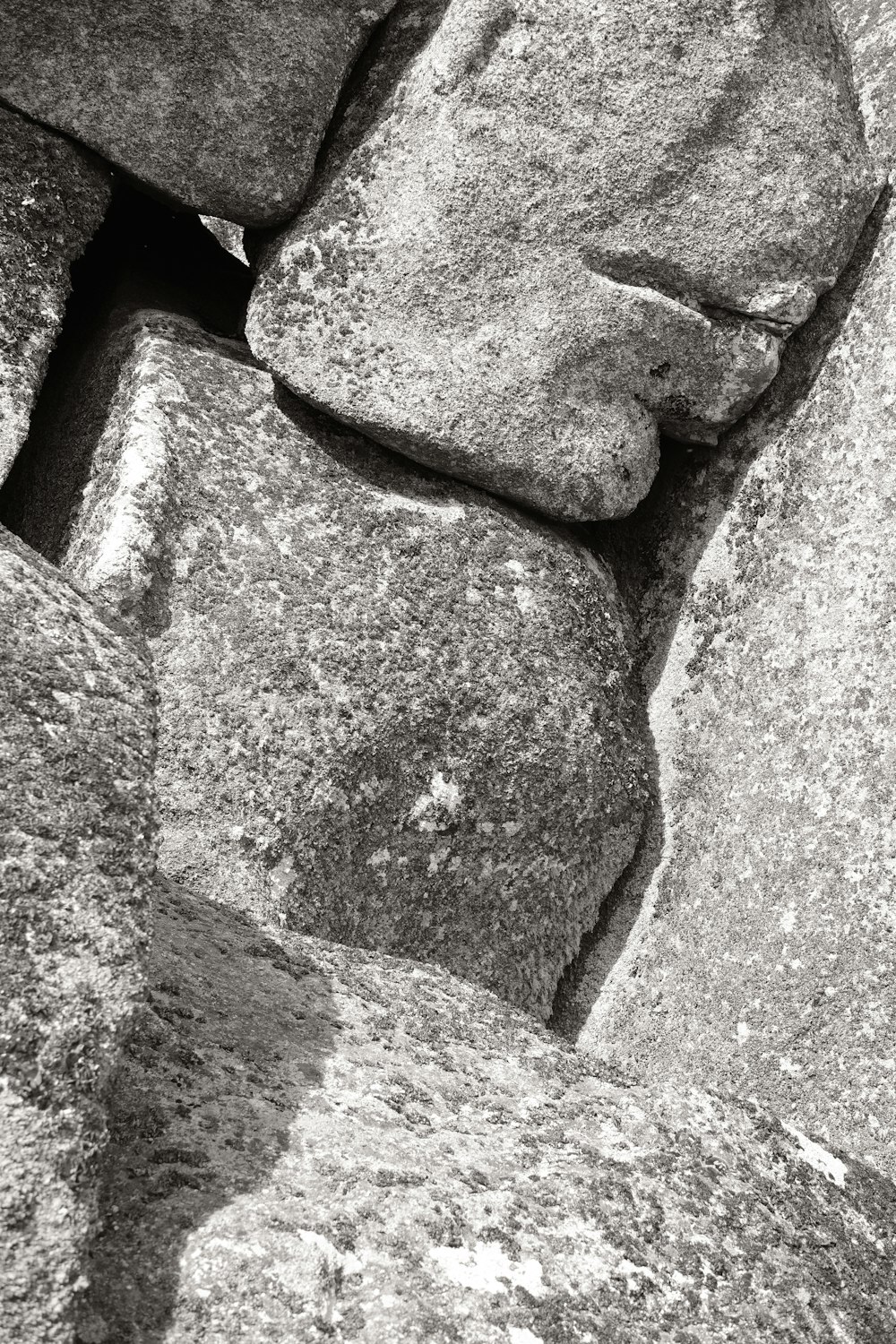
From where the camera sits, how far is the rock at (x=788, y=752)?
2725 millimetres

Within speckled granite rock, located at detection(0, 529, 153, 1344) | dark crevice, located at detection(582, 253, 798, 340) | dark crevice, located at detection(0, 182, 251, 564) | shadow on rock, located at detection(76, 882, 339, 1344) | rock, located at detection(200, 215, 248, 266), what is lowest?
shadow on rock, located at detection(76, 882, 339, 1344)

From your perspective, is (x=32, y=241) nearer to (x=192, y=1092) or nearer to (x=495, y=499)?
(x=495, y=499)

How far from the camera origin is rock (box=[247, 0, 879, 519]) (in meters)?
2.96

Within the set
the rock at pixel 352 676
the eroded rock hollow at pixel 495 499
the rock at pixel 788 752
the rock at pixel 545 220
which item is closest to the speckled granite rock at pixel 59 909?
the eroded rock hollow at pixel 495 499

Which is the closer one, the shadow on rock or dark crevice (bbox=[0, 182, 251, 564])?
the shadow on rock

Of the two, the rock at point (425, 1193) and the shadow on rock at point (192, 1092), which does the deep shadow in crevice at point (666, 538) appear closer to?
the rock at point (425, 1193)

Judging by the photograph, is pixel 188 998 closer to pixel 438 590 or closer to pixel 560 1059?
pixel 560 1059

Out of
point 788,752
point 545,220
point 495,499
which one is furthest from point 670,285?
point 788,752

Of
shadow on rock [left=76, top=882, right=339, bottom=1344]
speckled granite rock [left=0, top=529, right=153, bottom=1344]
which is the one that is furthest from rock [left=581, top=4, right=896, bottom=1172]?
speckled granite rock [left=0, top=529, right=153, bottom=1344]

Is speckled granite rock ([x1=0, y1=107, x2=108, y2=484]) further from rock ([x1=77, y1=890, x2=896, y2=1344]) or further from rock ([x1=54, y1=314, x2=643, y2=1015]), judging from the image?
rock ([x1=77, y1=890, x2=896, y2=1344])

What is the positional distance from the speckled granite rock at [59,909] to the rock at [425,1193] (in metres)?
0.17

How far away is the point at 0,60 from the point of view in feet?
9.14

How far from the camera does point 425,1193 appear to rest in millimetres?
1812

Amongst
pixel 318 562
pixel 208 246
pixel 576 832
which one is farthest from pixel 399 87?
pixel 576 832
